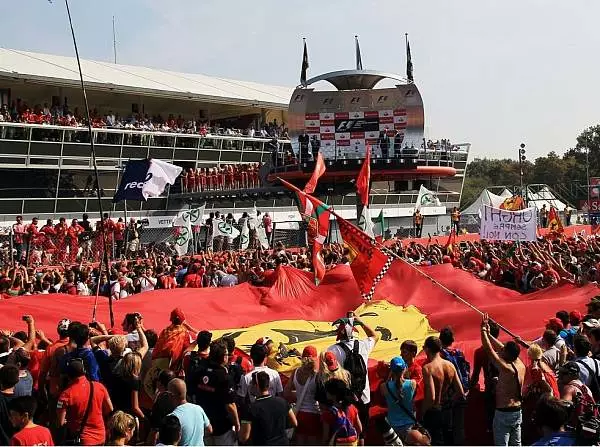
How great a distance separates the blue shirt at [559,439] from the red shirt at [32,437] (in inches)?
136

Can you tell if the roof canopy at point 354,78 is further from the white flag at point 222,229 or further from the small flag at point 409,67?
the white flag at point 222,229

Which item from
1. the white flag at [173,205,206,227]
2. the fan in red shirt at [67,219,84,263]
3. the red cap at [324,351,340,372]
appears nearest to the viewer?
the red cap at [324,351,340,372]

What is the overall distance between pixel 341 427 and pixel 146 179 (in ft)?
44.3

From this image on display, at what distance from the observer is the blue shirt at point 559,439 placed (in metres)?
5.02

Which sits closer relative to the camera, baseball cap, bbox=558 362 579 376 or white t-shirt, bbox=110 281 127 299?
baseball cap, bbox=558 362 579 376

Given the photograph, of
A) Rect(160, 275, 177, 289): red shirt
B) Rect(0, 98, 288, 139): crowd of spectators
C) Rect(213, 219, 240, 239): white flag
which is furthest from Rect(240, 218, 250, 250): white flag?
Rect(0, 98, 288, 139): crowd of spectators

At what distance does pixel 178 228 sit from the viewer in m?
23.4

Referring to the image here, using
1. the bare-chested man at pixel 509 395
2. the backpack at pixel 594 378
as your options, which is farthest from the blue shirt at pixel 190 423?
the backpack at pixel 594 378

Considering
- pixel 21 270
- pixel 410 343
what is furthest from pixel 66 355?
pixel 21 270

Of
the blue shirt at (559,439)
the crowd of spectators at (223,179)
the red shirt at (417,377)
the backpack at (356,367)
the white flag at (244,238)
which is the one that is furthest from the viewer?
the crowd of spectators at (223,179)

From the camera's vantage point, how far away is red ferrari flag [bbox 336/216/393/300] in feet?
34.6

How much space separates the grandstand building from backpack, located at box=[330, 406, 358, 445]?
3123cm

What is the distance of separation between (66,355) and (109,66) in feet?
144

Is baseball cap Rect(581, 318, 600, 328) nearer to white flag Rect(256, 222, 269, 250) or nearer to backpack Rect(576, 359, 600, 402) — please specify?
backpack Rect(576, 359, 600, 402)
